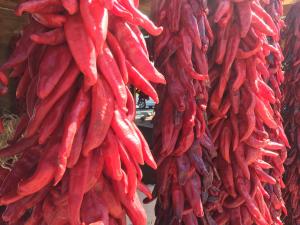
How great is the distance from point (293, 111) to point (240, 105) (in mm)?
1205

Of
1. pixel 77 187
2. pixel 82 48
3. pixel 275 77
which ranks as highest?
pixel 82 48

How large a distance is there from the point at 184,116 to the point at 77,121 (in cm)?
65

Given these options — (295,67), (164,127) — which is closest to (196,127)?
(164,127)

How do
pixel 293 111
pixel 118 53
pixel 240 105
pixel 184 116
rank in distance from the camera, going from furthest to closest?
pixel 293 111
pixel 240 105
pixel 184 116
pixel 118 53

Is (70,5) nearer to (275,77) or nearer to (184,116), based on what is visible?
(184,116)

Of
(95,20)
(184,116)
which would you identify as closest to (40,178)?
(95,20)

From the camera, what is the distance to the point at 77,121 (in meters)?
0.83

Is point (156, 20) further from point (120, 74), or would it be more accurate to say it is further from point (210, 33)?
point (120, 74)

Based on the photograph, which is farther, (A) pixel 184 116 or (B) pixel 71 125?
(A) pixel 184 116

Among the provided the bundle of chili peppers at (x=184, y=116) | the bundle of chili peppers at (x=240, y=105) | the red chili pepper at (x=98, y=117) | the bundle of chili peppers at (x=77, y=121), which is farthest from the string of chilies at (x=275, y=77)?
the red chili pepper at (x=98, y=117)

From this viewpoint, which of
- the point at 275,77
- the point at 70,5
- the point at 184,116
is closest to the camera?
the point at 70,5

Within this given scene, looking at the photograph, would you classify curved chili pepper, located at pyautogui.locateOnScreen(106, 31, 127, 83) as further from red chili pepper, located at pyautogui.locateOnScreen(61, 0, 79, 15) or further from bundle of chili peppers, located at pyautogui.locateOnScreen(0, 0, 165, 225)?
red chili pepper, located at pyautogui.locateOnScreen(61, 0, 79, 15)

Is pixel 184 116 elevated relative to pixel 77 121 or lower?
lower

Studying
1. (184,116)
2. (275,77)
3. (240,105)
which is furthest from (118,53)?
(275,77)
